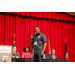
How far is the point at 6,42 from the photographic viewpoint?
15.9 feet

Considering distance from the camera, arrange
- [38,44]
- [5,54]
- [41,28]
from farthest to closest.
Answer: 1. [41,28]
2. [38,44]
3. [5,54]

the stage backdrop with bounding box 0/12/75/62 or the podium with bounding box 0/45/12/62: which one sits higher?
the stage backdrop with bounding box 0/12/75/62

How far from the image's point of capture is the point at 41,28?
19.0ft

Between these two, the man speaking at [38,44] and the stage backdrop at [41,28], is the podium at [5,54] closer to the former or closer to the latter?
the man speaking at [38,44]

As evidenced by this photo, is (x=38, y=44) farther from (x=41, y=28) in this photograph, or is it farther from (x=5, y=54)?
(x=41, y=28)

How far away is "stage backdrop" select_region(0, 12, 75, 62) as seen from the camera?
491 cm

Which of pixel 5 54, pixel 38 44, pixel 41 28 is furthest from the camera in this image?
pixel 41 28

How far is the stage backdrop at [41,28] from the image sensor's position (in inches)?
193

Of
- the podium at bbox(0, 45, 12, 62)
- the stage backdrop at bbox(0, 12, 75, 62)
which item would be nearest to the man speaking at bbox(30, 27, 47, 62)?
the podium at bbox(0, 45, 12, 62)

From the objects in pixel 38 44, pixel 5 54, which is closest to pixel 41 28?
pixel 38 44

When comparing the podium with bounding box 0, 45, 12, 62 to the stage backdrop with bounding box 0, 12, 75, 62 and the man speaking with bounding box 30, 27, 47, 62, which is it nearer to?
the man speaking with bounding box 30, 27, 47, 62
